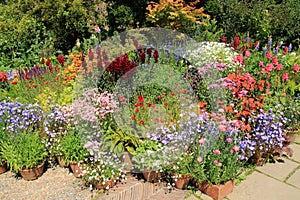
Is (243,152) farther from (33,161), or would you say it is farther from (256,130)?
(33,161)

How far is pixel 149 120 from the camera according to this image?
376 centimetres

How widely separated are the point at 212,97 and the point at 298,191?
4.53 ft

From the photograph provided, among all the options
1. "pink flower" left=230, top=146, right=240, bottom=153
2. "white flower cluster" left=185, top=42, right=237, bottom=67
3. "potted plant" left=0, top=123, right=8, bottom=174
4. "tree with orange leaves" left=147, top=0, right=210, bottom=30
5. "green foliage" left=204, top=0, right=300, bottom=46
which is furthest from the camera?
"green foliage" left=204, top=0, right=300, bottom=46

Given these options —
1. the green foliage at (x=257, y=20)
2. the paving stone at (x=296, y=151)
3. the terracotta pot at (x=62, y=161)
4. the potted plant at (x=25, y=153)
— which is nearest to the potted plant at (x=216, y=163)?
the paving stone at (x=296, y=151)

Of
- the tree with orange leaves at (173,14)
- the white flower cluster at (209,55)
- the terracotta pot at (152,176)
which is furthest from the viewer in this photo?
the tree with orange leaves at (173,14)

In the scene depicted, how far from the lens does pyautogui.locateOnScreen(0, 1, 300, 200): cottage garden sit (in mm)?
3352

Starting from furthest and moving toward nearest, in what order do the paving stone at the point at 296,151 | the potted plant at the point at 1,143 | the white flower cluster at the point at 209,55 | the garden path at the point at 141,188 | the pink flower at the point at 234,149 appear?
1. the white flower cluster at the point at 209,55
2. the paving stone at the point at 296,151
3. the potted plant at the point at 1,143
4. the garden path at the point at 141,188
5. the pink flower at the point at 234,149

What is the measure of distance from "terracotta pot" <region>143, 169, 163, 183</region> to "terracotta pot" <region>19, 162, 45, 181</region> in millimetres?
1144

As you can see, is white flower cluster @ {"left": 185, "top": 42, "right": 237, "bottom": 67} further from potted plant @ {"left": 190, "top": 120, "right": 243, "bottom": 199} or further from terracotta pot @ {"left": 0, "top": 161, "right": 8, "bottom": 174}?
terracotta pot @ {"left": 0, "top": 161, "right": 8, "bottom": 174}

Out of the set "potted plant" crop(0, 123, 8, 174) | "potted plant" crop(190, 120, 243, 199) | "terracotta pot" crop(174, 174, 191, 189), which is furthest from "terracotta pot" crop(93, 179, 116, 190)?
"potted plant" crop(0, 123, 8, 174)

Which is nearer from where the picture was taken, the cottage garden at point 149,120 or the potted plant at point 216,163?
the potted plant at point 216,163

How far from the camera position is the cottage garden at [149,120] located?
3.35 metres

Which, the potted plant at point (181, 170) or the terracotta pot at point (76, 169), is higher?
the potted plant at point (181, 170)

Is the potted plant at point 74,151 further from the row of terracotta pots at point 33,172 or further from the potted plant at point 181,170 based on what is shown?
the potted plant at point 181,170
